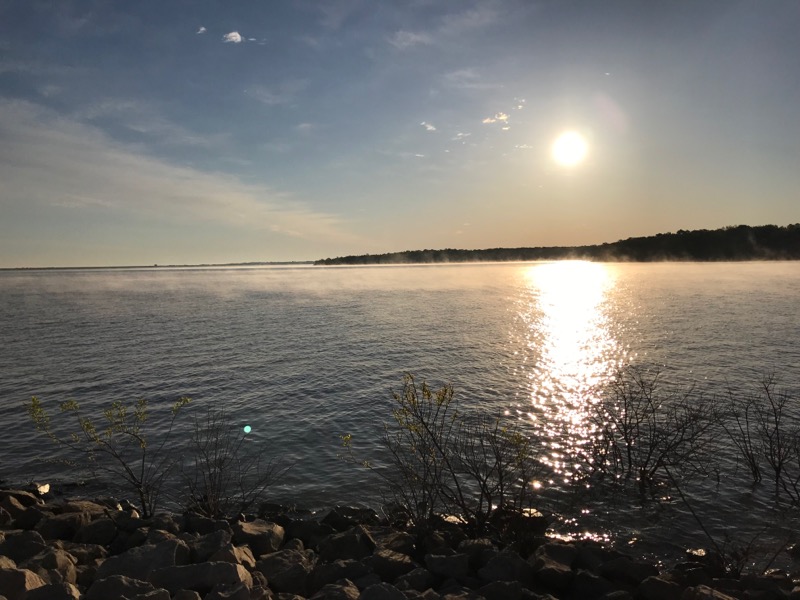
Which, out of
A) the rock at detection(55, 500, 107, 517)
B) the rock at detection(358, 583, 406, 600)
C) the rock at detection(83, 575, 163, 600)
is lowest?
the rock at detection(55, 500, 107, 517)

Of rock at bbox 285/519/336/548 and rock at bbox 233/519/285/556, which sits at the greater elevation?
rock at bbox 233/519/285/556

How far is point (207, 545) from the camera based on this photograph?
12.0 metres

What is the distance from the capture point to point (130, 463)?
68.8ft

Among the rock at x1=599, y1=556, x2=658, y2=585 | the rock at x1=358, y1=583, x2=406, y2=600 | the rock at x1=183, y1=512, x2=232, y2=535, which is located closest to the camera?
the rock at x1=358, y1=583, x2=406, y2=600

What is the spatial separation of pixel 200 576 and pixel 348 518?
18.4 feet

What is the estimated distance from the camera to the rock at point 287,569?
11039 mm

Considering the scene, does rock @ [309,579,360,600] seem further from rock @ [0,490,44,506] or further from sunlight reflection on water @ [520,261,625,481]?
rock @ [0,490,44,506]

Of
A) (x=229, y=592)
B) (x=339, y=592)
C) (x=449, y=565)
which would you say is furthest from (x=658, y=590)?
(x=229, y=592)

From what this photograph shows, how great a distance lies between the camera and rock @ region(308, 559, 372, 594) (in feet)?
36.6

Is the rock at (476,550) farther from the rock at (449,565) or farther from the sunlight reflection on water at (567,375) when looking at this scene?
the sunlight reflection on water at (567,375)

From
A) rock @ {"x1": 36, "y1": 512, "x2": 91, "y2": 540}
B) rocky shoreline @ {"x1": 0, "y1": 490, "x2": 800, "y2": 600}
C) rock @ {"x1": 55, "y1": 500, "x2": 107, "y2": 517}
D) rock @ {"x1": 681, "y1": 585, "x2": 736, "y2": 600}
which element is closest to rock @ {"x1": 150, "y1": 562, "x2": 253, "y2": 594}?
rocky shoreline @ {"x1": 0, "y1": 490, "x2": 800, "y2": 600}

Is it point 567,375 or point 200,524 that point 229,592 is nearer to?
point 200,524

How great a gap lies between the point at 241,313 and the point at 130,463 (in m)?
57.2

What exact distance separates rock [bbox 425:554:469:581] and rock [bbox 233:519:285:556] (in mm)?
4272
